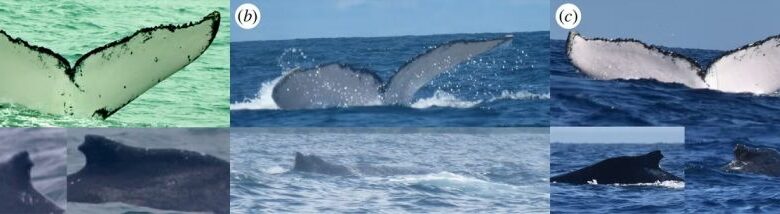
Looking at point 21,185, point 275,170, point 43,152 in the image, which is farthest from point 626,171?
point 21,185

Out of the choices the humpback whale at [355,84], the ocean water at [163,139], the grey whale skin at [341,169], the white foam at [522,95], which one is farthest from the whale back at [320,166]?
the white foam at [522,95]

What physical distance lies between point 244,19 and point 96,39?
3.59 feet

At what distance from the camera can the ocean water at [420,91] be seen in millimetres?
9539

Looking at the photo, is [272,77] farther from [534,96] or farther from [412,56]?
[534,96]

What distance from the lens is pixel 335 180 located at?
9.85 meters

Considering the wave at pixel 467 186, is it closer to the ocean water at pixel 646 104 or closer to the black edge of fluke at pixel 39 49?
the ocean water at pixel 646 104

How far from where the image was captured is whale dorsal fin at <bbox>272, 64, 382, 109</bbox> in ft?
32.0

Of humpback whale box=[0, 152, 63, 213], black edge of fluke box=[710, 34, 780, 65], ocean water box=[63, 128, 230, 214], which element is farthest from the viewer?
humpback whale box=[0, 152, 63, 213]

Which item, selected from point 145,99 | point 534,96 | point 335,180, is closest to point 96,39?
point 145,99

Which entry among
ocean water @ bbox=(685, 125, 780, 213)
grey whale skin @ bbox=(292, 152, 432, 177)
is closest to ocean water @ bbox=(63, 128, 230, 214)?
grey whale skin @ bbox=(292, 152, 432, 177)

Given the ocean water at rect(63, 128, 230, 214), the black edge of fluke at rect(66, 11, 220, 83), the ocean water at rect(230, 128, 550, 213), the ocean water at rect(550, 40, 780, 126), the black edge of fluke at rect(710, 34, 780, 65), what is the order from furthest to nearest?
the ocean water at rect(63, 128, 230, 214) < the black edge of fluke at rect(66, 11, 220, 83) < the ocean water at rect(230, 128, 550, 213) < the ocean water at rect(550, 40, 780, 126) < the black edge of fluke at rect(710, 34, 780, 65)

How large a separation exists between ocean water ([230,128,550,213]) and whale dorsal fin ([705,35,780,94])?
4.40ft

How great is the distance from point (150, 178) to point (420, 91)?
2115mm

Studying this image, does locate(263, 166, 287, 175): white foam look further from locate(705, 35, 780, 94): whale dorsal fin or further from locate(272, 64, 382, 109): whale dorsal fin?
locate(705, 35, 780, 94): whale dorsal fin
